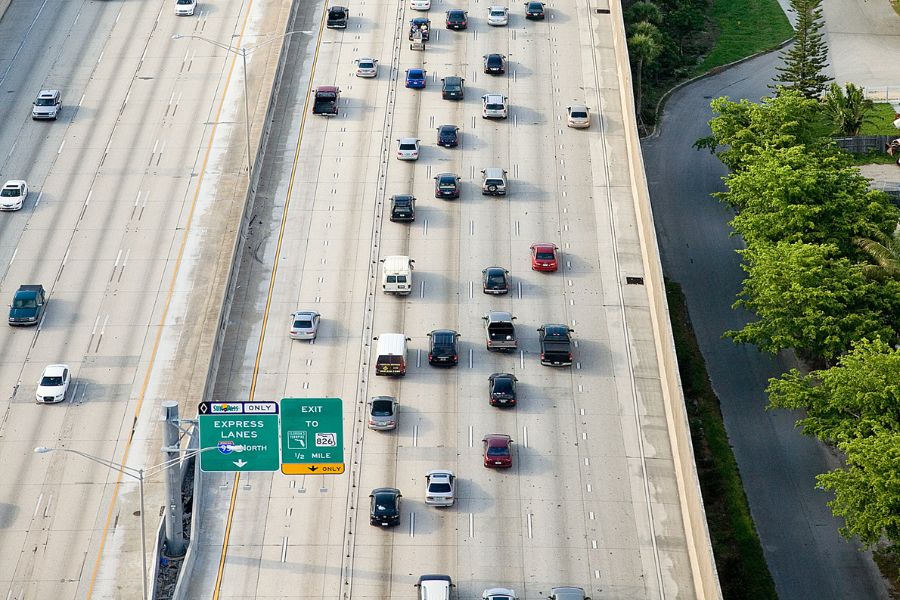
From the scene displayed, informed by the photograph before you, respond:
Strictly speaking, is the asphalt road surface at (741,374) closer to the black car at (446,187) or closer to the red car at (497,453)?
the red car at (497,453)

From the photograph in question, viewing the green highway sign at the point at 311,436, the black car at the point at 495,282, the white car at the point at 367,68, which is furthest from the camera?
the white car at the point at 367,68

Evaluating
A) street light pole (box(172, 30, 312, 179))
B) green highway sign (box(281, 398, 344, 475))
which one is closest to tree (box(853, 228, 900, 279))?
green highway sign (box(281, 398, 344, 475))

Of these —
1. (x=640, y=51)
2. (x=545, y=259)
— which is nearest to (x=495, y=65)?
(x=640, y=51)

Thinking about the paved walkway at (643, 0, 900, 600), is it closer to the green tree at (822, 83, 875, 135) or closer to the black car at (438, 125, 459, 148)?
the green tree at (822, 83, 875, 135)

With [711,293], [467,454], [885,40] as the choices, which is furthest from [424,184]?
[885,40]

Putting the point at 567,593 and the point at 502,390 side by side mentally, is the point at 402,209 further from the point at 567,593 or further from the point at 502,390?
the point at 567,593

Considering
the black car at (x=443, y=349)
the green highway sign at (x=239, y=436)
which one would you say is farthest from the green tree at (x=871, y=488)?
the green highway sign at (x=239, y=436)

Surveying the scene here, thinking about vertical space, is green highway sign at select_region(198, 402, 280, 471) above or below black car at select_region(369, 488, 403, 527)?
above
